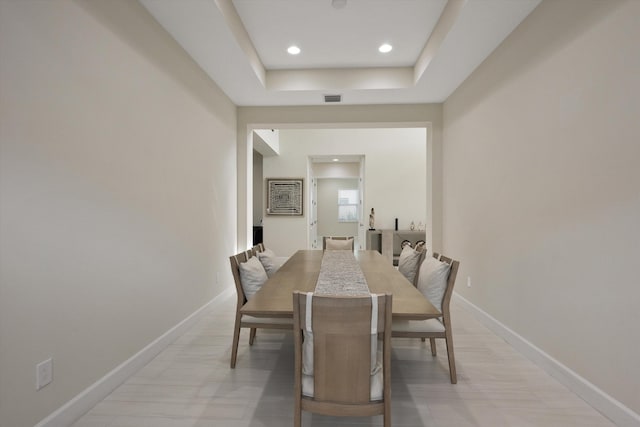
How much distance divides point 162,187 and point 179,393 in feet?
5.16

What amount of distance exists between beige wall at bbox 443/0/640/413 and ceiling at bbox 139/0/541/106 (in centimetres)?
38

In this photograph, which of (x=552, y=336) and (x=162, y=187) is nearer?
(x=552, y=336)

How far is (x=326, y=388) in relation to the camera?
1354 mm

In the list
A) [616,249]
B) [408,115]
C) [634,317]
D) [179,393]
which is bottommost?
[179,393]

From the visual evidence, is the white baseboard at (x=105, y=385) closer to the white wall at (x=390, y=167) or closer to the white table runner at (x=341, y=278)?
the white table runner at (x=341, y=278)

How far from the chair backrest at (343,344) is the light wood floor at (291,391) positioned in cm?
53

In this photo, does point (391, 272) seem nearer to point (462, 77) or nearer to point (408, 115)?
point (462, 77)

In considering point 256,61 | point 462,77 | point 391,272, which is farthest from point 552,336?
point 256,61

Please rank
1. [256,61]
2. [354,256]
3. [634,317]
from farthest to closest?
[256,61] → [354,256] → [634,317]

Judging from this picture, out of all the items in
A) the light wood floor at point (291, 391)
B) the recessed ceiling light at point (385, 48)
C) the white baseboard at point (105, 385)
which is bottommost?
the light wood floor at point (291, 391)

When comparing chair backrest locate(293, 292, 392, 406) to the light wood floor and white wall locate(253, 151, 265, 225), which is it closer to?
the light wood floor

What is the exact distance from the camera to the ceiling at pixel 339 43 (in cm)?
252

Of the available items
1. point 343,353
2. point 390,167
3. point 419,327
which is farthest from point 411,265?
point 390,167

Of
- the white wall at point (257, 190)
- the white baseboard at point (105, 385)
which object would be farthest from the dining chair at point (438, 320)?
the white wall at point (257, 190)
